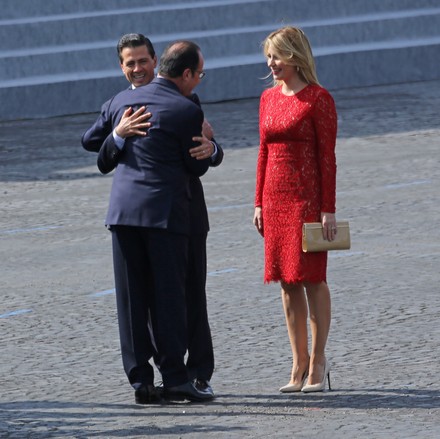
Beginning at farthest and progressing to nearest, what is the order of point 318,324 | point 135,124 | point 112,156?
point 318,324 < point 112,156 < point 135,124

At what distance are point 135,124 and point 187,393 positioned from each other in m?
1.20

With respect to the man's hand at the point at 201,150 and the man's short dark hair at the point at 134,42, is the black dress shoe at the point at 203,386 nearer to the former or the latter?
the man's hand at the point at 201,150

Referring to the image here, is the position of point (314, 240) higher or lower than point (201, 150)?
lower

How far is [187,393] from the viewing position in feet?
22.5

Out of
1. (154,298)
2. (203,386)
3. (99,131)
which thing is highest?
(99,131)

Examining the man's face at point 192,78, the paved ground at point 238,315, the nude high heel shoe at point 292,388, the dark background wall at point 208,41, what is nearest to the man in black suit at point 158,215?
the man's face at point 192,78

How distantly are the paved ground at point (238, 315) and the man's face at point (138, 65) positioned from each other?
1428 millimetres

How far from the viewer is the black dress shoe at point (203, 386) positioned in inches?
274

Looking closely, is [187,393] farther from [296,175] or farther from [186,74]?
[186,74]

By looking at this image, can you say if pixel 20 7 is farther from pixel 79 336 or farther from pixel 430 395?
pixel 430 395

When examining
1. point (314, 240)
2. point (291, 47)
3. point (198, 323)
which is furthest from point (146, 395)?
point (291, 47)

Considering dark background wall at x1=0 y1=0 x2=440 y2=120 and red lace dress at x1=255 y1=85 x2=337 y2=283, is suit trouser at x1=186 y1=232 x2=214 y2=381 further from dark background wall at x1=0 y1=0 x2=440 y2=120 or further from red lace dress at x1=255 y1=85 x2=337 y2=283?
dark background wall at x1=0 y1=0 x2=440 y2=120

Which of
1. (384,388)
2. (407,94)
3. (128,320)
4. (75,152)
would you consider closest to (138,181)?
(128,320)

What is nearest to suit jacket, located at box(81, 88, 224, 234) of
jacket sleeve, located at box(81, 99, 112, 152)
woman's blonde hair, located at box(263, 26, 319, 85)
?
jacket sleeve, located at box(81, 99, 112, 152)
